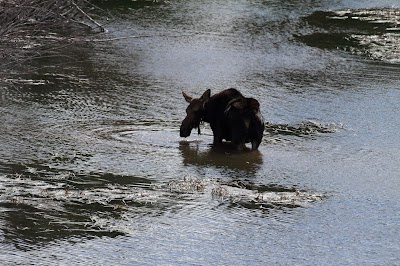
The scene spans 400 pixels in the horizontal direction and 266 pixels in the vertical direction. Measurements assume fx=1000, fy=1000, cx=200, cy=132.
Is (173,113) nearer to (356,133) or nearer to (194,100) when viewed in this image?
(194,100)

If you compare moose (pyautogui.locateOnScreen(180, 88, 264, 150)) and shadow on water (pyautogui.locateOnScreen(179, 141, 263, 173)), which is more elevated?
moose (pyautogui.locateOnScreen(180, 88, 264, 150))

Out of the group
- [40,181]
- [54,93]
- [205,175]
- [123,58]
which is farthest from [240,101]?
[123,58]

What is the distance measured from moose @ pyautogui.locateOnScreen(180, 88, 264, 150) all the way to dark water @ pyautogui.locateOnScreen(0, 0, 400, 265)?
0.67 feet

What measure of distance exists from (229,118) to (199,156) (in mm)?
690

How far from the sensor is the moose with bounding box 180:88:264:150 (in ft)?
39.1

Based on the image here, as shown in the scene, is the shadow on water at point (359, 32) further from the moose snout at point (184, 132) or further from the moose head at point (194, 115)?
the moose snout at point (184, 132)

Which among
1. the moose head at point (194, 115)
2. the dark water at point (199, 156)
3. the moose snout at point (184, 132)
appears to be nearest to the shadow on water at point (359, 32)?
the dark water at point (199, 156)

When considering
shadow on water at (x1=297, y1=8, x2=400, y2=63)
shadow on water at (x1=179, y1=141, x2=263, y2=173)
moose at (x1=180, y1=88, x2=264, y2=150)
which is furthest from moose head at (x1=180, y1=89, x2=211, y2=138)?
shadow on water at (x1=297, y1=8, x2=400, y2=63)

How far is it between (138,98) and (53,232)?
6.46 m

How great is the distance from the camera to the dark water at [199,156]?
8336 mm

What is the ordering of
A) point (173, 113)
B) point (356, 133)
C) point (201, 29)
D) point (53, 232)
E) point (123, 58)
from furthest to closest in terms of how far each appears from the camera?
point (201, 29), point (123, 58), point (173, 113), point (356, 133), point (53, 232)

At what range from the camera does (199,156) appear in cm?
1172

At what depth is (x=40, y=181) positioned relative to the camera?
32.9ft

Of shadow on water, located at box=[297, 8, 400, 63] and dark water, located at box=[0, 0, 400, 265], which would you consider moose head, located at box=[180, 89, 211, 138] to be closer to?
dark water, located at box=[0, 0, 400, 265]
